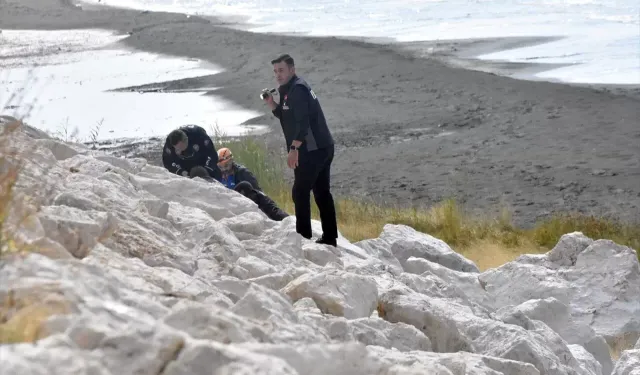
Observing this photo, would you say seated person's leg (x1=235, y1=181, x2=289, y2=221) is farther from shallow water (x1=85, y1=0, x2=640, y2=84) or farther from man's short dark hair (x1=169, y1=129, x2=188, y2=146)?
shallow water (x1=85, y1=0, x2=640, y2=84)

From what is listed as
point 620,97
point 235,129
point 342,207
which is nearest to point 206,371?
point 342,207

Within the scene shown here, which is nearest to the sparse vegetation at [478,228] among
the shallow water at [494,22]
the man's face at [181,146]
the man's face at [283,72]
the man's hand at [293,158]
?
the man's face at [181,146]

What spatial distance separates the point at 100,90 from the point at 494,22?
16.7m

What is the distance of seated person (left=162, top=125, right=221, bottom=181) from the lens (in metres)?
10.1

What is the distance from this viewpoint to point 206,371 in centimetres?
316

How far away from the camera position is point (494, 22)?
3806 centimetres

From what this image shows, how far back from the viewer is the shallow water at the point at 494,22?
2839cm

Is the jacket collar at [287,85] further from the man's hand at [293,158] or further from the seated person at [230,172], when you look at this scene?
the seated person at [230,172]

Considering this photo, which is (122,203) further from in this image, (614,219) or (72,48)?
(72,48)

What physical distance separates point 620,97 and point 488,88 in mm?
3302

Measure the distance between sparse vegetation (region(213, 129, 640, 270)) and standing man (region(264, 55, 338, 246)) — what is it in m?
3.02

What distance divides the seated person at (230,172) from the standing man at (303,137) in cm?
135

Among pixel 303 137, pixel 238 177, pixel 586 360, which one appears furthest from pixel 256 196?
pixel 586 360

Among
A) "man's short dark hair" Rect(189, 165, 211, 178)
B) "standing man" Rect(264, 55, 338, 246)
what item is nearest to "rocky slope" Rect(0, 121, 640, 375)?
"standing man" Rect(264, 55, 338, 246)
